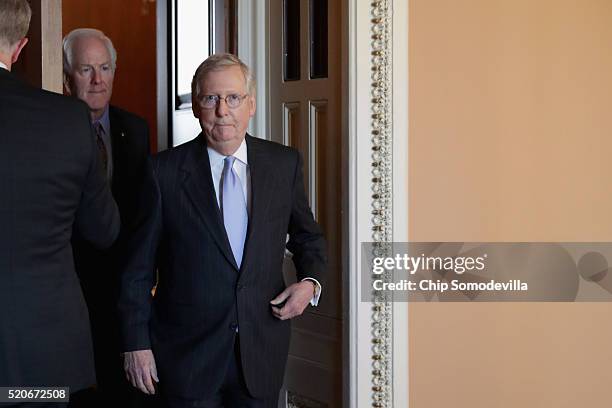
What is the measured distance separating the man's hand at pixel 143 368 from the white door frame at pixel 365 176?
827mm

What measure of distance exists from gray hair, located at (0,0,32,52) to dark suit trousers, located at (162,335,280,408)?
971 millimetres

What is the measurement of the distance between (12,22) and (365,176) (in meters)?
1.34

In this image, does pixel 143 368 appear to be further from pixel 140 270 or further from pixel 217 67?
pixel 217 67

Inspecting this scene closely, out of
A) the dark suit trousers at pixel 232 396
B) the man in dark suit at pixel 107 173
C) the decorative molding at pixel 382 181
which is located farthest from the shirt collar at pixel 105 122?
the dark suit trousers at pixel 232 396

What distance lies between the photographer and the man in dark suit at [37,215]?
191cm

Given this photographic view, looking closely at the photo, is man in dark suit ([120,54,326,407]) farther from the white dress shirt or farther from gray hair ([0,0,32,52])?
gray hair ([0,0,32,52])

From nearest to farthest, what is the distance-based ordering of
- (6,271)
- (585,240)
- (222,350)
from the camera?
(6,271), (222,350), (585,240)

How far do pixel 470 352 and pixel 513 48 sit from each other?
1048 millimetres

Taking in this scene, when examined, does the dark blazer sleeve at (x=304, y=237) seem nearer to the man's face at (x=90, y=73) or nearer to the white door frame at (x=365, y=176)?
the white door frame at (x=365, y=176)

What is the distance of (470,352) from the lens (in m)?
Answer: 2.93

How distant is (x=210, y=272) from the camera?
7.61ft

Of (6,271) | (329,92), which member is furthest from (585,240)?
(6,271)

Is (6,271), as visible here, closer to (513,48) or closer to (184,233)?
(184,233)

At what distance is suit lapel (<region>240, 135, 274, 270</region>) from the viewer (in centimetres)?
234
